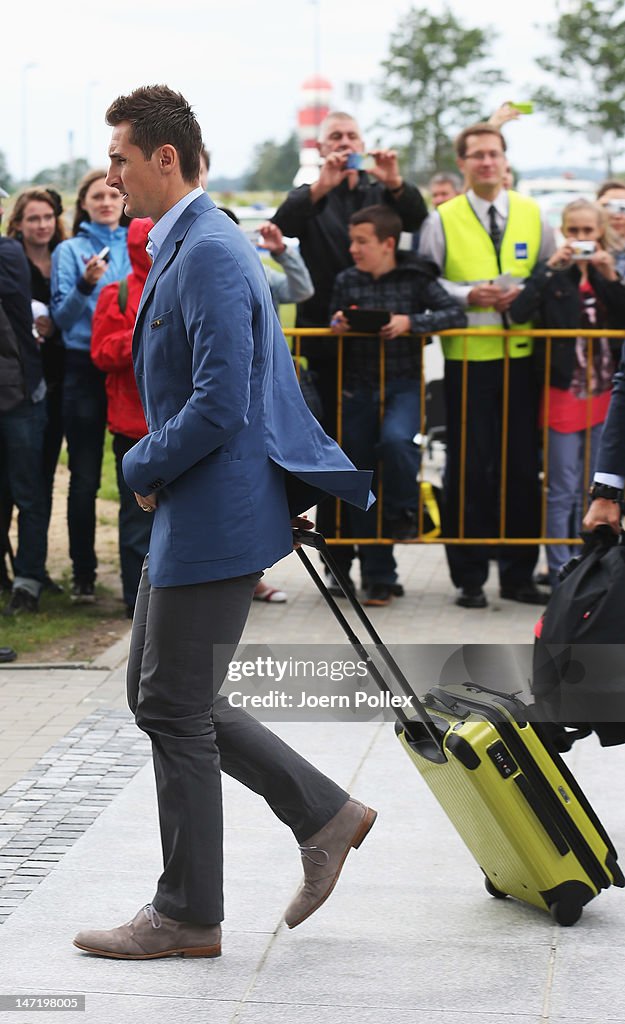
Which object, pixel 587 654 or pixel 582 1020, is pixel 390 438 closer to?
pixel 587 654

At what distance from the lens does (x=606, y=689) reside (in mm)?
4082

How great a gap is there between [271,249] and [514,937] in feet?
14.2

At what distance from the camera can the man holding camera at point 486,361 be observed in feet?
25.5

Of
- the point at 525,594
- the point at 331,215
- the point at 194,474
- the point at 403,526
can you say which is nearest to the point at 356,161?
the point at 331,215

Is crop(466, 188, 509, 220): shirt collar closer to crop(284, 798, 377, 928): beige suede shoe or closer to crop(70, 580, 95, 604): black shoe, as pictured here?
crop(70, 580, 95, 604): black shoe

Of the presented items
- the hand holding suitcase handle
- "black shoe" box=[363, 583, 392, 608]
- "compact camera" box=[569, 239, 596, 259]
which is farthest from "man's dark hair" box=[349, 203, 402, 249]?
the hand holding suitcase handle

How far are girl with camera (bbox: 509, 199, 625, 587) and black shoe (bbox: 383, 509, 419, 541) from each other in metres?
0.74

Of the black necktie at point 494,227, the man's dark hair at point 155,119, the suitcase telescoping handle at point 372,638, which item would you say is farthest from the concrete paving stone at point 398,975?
the black necktie at point 494,227

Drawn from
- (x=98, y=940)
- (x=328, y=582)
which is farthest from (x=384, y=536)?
(x=98, y=940)

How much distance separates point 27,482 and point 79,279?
1.03 meters

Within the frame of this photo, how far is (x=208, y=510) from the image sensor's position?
3.49m

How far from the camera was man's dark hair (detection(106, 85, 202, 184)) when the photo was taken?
11.3 ft

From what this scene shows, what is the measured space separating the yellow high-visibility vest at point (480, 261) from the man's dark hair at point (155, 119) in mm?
4373

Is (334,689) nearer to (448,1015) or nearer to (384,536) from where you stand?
(384,536)
